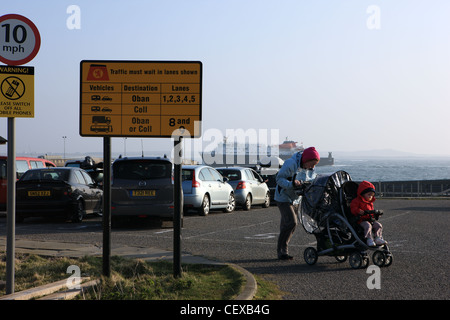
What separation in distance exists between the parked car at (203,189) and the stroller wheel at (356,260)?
9.57 m

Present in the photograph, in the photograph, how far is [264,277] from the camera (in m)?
8.37

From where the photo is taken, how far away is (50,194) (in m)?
16.3

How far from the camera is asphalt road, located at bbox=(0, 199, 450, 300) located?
7.56 m

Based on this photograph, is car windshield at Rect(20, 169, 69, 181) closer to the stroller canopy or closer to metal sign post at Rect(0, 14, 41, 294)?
the stroller canopy

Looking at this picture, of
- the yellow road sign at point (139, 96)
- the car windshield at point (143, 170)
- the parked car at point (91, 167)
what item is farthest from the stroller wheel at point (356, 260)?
the parked car at point (91, 167)

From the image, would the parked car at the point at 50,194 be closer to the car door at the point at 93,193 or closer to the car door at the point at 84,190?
the car door at the point at 84,190

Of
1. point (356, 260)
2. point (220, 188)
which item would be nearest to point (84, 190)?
point (220, 188)

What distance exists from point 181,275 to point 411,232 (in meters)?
8.41

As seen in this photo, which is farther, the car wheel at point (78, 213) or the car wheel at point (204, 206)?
the car wheel at point (204, 206)

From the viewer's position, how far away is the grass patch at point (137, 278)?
677 centimetres

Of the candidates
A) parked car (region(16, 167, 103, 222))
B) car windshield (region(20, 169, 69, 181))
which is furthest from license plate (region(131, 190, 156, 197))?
car windshield (region(20, 169, 69, 181))

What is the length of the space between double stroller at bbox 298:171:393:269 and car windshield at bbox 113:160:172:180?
5859 mm

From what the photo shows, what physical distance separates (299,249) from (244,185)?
449 inches
